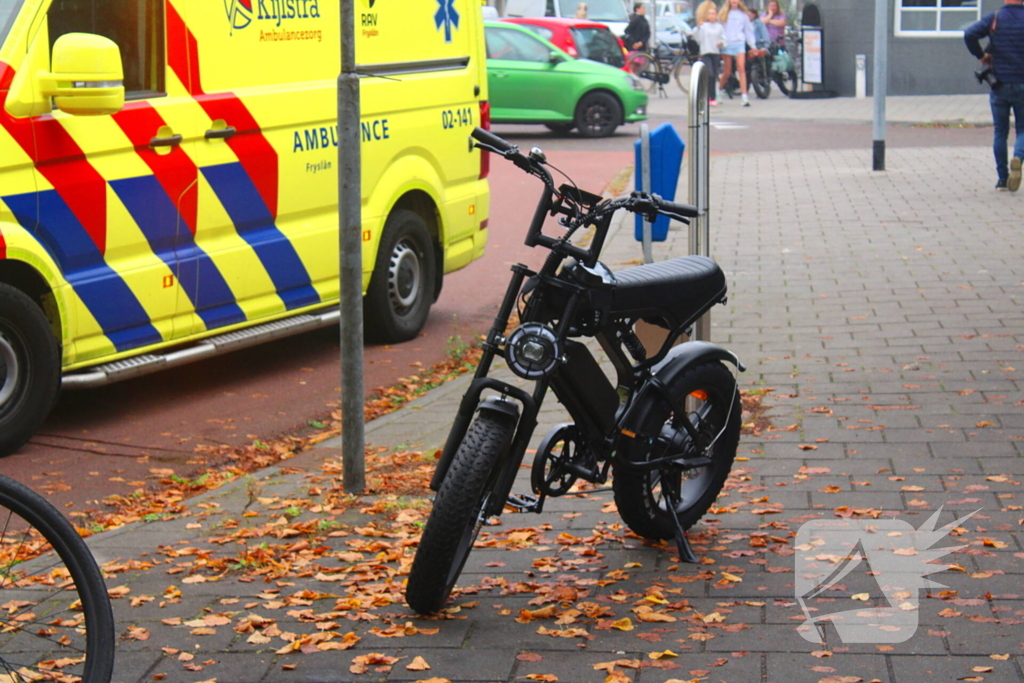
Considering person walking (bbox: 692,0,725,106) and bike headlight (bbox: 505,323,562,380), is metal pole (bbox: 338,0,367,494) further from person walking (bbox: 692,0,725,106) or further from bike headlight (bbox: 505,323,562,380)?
person walking (bbox: 692,0,725,106)

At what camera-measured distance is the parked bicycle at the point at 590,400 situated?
412cm

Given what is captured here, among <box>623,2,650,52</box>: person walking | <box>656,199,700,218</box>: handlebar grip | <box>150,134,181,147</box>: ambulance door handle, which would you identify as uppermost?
<box>623,2,650,52</box>: person walking

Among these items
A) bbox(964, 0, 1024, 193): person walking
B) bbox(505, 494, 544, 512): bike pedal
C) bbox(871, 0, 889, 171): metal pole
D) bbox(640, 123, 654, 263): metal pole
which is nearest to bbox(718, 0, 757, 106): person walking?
bbox(871, 0, 889, 171): metal pole

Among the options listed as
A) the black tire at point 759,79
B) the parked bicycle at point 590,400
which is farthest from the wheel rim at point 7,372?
the black tire at point 759,79

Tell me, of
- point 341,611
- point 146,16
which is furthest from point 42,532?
point 146,16

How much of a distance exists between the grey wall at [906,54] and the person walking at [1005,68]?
580 inches

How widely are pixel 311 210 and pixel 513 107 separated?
1347 centimetres

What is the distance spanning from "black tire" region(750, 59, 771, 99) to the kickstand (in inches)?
987

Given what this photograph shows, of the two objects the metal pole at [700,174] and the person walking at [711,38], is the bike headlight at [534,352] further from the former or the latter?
the person walking at [711,38]

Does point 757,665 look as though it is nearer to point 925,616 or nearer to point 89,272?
point 925,616

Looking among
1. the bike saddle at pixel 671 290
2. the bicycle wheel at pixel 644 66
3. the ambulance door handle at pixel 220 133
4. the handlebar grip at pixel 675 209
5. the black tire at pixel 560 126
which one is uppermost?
the bicycle wheel at pixel 644 66

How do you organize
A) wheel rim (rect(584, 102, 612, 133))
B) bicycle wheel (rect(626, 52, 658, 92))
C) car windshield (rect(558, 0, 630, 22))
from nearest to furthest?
1. wheel rim (rect(584, 102, 612, 133))
2. bicycle wheel (rect(626, 52, 658, 92))
3. car windshield (rect(558, 0, 630, 22))

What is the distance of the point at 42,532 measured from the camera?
2977 millimetres

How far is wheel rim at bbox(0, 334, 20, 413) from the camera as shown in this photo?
600 cm
